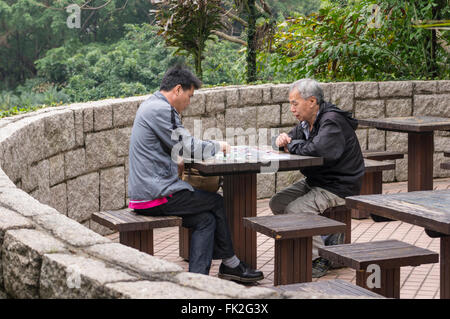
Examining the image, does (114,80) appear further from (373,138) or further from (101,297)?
(101,297)

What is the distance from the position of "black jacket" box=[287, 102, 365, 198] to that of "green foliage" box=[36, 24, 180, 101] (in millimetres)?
17386

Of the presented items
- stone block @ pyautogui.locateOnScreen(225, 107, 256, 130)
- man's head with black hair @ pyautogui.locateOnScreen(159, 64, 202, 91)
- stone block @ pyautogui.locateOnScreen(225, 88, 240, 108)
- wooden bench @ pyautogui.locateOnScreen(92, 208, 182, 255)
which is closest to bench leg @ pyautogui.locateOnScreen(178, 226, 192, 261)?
wooden bench @ pyautogui.locateOnScreen(92, 208, 182, 255)

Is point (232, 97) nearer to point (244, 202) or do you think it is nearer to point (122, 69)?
point (244, 202)

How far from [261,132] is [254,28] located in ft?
8.98

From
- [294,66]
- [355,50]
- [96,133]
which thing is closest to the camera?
[96,133]

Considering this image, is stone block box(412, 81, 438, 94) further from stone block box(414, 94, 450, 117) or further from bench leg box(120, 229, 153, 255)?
bench leg box(120, 229, 153, 255)

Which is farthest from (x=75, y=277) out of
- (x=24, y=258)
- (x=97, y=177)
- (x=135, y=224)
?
(x=97, y=177)

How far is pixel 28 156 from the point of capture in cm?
515

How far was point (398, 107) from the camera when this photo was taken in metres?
9.01

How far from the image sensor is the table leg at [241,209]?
549 centimetres

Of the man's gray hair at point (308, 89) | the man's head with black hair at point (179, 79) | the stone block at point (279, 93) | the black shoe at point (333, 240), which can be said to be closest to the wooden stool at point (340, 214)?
the black shoe at point (333, 240)

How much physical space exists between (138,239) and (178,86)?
108 cm

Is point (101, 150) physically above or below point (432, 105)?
below
